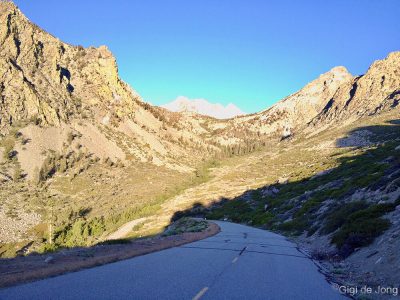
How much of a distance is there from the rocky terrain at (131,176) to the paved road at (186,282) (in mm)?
2658

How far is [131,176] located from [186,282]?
109365mm

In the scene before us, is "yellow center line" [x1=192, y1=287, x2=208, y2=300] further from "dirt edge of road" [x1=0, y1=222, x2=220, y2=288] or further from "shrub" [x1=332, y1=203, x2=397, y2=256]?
"shrub" [x1=332, y1=203, x2=397, y2=256]

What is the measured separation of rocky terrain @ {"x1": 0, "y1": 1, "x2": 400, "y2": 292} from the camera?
23062 mm

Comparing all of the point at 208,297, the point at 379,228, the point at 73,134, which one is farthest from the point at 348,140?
the point at 208,297

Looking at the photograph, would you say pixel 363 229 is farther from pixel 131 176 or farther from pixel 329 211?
pixel 131 176

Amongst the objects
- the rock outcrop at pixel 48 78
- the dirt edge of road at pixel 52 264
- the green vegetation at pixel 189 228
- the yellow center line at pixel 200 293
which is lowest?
the green vegetation at pixel 189 228

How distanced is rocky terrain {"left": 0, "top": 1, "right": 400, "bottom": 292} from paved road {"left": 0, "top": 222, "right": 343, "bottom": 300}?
2.66m

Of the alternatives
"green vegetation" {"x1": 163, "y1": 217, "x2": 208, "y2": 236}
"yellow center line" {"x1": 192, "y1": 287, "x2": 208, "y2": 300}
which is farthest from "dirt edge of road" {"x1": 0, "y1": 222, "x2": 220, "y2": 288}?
"green vegetation" {"x1": 163, "y1": 217, "x2": 208, "y2": 236}

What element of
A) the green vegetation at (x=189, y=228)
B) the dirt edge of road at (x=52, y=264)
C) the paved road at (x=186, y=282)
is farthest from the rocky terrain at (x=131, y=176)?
the dirt edge of road at (x=52, y=264)

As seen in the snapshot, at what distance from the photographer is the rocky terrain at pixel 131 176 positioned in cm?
2306

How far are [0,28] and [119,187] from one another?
9562cm

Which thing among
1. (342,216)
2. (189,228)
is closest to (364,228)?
(342,216)

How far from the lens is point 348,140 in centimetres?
13288

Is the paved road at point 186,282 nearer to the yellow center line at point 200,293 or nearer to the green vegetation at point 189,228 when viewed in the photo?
the yellow center line at point 200,293
